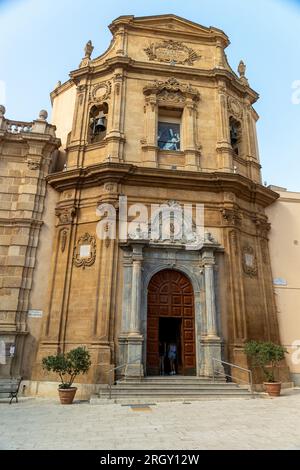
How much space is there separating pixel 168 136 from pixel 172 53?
447cm

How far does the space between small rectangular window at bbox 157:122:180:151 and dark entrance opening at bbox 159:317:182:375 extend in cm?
730

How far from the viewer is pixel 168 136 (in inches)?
604

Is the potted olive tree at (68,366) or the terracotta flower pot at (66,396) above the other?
the potted olive tree at (68,366)

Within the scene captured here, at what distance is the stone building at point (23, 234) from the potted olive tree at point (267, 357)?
7363mm

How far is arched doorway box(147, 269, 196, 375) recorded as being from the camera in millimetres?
11922

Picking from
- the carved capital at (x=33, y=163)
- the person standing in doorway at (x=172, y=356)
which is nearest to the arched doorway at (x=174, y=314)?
the person standing in doorway at (x=172, y=356)

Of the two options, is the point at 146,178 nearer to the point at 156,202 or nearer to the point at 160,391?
the point at 156,202

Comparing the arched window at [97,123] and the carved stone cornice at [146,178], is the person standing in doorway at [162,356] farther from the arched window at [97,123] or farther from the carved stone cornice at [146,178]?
the arched window at [97,123]

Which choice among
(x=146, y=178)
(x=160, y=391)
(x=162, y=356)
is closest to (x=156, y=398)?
(x=160, y=391)

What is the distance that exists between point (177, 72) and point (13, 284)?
11626 mm

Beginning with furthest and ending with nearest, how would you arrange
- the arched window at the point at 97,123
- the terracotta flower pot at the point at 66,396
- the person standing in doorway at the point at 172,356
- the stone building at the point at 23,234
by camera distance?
1. the arched window at the point at 97,123
2. the person standing in doorway at the point at 172,356
3. the stone building at the point at 23,234
4. the terracotta flower pot at the point at 66,396

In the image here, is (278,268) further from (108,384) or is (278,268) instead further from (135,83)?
(135,83)

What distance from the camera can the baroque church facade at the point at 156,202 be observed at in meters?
11.8

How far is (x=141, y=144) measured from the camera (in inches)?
563
